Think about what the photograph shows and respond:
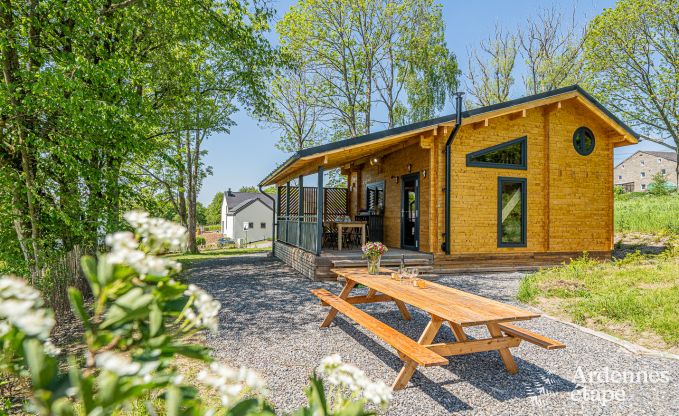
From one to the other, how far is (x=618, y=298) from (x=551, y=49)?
72.7 ft

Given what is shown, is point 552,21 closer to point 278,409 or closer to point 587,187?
point 587,187

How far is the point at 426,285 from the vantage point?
179 inches

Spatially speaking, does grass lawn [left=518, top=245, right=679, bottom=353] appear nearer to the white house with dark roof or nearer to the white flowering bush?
the white flowering bush

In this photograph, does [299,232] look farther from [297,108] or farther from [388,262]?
[297,108]

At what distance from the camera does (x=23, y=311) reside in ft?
2.15

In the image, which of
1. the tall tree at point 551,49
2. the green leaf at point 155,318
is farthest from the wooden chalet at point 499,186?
the tall tree at point 551,49

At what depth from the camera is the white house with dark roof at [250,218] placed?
39.0 meters

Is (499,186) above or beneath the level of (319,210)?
above

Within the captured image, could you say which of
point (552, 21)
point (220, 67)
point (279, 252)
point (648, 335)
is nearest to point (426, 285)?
point (648, 335)

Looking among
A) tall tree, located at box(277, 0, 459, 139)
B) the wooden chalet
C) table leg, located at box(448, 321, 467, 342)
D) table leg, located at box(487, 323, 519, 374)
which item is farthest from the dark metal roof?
table leg, located at box(487, 323, 519, 374)

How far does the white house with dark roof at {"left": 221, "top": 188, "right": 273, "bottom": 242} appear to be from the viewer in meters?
39.0

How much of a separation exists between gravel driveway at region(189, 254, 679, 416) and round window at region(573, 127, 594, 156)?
682 centimetres

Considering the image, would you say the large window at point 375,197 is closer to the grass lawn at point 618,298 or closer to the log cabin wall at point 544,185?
the log cabin wall at point 544,185

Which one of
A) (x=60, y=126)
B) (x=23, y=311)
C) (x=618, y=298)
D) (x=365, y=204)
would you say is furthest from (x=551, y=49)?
(x=23, y=311)
